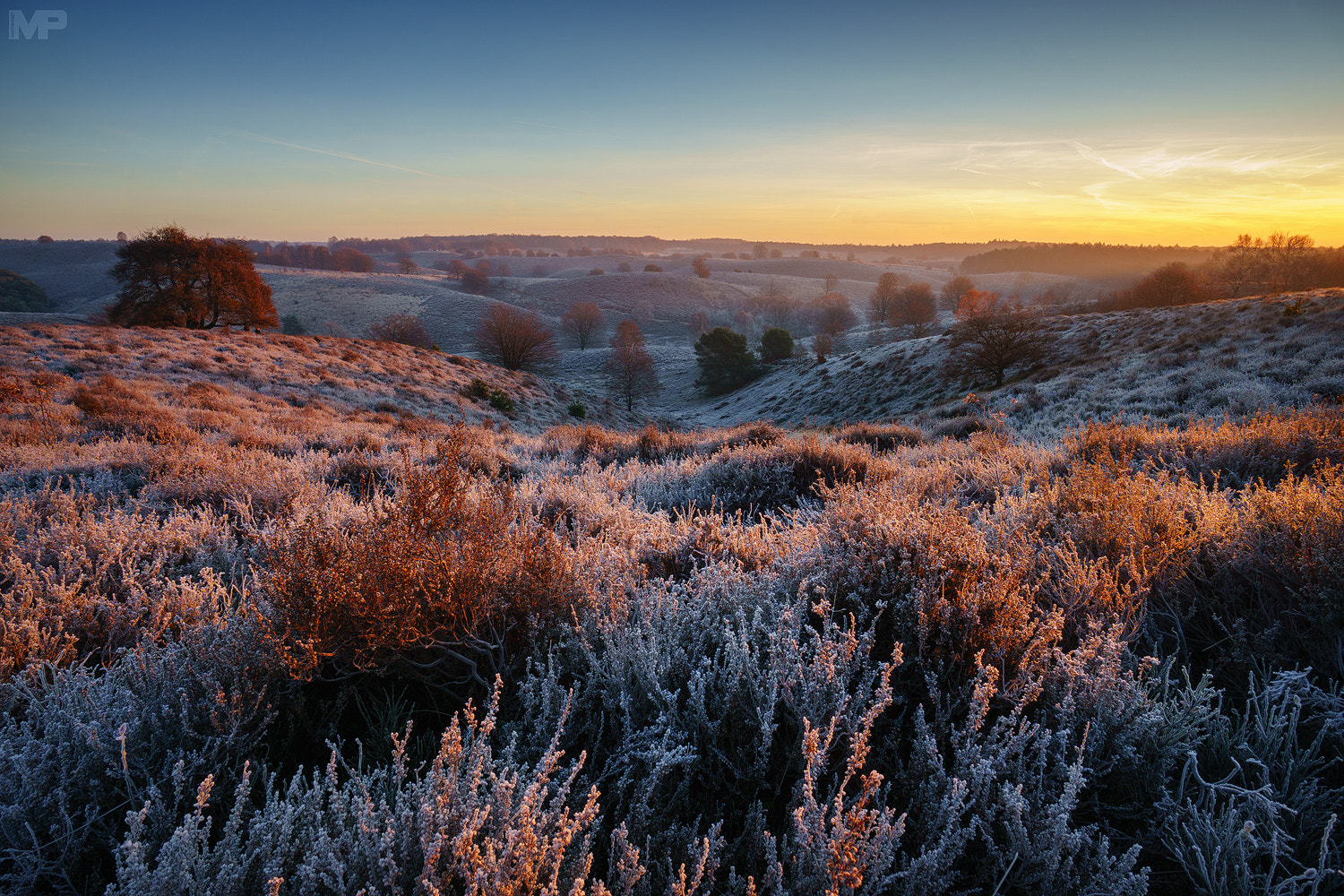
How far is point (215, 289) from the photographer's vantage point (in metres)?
31.3

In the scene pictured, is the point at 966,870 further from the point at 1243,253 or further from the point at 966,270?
the point at 966,270

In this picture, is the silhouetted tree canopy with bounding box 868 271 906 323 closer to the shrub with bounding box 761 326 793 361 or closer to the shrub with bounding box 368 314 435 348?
the shrub with bounding box 761 326 793 361

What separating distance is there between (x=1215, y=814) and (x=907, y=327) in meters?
75.4

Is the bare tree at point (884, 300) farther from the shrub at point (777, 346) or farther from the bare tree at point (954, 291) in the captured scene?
the shrub at point (777, 346)

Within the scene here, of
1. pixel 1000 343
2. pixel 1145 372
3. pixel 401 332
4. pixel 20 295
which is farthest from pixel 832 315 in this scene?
pixel 20 295

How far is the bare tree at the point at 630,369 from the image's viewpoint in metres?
48.8

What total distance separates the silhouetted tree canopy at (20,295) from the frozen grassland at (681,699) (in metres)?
101

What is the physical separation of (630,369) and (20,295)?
85242 mm

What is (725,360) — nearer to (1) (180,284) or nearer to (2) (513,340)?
(2) (513,340)

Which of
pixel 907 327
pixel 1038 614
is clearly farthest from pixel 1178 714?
pixel 907 327

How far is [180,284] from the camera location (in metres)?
30.0

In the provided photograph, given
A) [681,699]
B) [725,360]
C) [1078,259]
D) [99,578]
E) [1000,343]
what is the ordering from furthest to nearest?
[1078,259] → [725,360] → [1000,343] → [99,578] → [681,699]

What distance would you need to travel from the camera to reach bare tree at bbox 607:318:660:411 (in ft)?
160

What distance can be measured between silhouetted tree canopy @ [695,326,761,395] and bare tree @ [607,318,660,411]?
18.3ft
